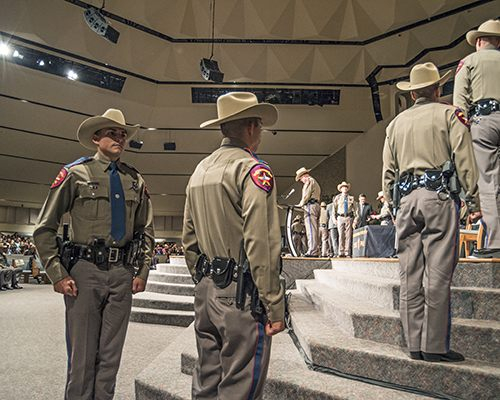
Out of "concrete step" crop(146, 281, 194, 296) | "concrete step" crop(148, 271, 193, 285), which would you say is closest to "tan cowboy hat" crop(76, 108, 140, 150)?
"concrete step" crop(146, 281, 194, 296)

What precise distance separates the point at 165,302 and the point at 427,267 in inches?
168

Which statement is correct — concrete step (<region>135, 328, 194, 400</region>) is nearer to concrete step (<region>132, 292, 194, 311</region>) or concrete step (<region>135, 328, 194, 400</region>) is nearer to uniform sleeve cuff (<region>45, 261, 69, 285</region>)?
uniform sleeve cuff (<region>45, 261, 69, 285</region>)

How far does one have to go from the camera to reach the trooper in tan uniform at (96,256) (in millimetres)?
2076

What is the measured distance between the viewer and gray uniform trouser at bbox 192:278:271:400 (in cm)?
151

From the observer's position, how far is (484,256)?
300cm

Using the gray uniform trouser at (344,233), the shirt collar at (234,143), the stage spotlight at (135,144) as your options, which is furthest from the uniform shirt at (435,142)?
the stage spotlight at (135,144)

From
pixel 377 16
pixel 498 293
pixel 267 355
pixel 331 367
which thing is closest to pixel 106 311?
pixel 267 355

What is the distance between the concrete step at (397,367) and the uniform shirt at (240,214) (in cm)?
93

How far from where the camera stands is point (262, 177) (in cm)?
159

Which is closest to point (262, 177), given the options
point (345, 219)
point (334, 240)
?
point (345, 219)

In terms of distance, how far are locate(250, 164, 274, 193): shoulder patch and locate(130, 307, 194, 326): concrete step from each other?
4.10 m

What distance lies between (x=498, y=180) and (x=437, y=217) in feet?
3.01

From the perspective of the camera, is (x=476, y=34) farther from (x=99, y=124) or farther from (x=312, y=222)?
(x=312, y=222)

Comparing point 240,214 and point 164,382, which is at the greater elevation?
point 240,214
